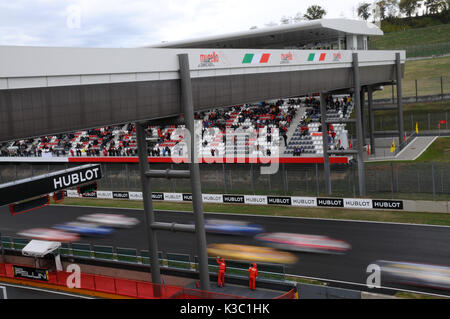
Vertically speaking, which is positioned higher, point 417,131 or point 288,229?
point 417,131

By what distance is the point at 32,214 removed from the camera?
3506 centimetres

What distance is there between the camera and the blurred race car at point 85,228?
2802 cm

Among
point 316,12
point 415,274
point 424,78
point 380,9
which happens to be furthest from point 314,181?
point 380,9

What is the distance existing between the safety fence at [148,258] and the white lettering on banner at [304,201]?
416 inches

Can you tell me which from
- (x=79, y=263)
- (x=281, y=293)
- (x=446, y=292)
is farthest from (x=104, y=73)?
(x=446, y=292)

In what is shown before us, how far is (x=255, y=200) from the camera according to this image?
1230 inches

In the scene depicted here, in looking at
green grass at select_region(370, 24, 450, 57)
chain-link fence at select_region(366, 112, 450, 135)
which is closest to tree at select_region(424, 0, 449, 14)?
green grass at select_region(370, 24, 450, 57)

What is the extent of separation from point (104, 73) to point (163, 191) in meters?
23.0

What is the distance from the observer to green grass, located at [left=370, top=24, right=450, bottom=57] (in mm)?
82438

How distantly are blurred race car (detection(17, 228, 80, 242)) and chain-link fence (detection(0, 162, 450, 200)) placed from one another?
8376 millimetres

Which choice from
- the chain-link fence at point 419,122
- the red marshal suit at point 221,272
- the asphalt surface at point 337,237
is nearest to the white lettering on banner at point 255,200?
the asphalt surface at point 337,237

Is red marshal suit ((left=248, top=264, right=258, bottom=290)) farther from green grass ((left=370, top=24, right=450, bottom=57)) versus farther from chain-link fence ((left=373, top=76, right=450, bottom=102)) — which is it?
green grass ((left=370, top=24, right=450, bottom=57))
